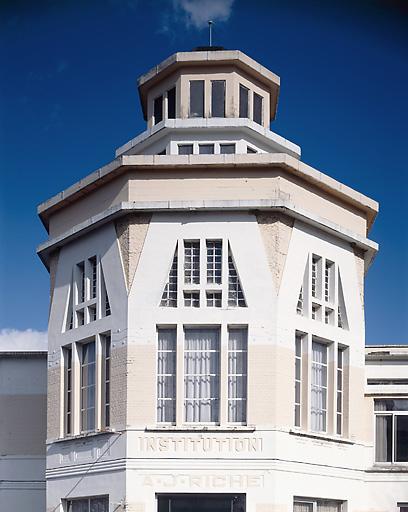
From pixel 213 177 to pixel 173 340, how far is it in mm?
4909

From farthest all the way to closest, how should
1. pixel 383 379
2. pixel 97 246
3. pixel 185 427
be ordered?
pixel 383 379
pixel 97 246
pixel 185 427

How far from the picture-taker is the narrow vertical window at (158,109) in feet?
117

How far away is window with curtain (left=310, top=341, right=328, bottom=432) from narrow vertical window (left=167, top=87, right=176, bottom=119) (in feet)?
30.3

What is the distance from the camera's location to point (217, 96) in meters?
34.7

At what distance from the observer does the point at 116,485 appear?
2944 centimetres

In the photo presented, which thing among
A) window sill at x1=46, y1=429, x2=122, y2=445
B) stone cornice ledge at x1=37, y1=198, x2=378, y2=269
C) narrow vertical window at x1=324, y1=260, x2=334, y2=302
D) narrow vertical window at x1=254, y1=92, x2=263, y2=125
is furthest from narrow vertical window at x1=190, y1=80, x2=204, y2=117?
window sill at x1=46, y1=429, x2=122, y2=445

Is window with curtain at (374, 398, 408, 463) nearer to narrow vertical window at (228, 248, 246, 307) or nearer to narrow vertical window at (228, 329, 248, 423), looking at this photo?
narrow vertical window at (228, 329, 248, 423)

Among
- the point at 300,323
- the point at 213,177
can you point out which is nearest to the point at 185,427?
the point at 300,323

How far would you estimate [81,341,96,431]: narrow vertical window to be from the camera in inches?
1236

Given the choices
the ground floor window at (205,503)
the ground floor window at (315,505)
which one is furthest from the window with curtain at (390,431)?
the ground floor window at (205,503)

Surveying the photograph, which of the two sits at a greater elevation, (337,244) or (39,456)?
(337,244)

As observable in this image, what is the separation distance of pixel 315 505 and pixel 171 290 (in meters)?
7.59

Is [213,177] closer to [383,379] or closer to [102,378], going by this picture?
[102,378]

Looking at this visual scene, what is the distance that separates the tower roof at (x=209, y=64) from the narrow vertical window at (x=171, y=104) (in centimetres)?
62
